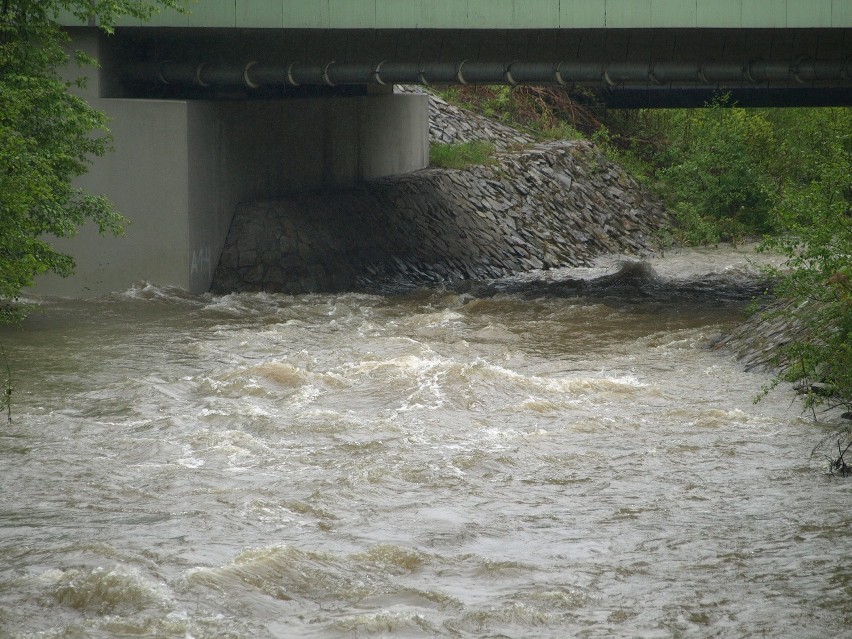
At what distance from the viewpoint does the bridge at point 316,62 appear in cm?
2067

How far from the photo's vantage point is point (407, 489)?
37.5ft

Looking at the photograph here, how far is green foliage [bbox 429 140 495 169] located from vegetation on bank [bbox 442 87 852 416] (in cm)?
429

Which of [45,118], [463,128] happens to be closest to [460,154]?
[463,128]

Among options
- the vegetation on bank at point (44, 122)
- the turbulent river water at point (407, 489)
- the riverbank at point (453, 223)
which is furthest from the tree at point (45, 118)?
the riverbank at point (453, 223)

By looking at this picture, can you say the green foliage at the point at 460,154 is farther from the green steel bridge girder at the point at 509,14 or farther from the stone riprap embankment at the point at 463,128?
the green steel bridge girder at the point at 509,14

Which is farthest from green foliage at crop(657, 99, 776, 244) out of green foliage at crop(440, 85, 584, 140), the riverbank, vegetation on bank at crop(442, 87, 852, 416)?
green foliage at crop(440, 85, 584, 140)

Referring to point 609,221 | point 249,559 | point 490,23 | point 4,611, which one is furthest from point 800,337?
point 609,221

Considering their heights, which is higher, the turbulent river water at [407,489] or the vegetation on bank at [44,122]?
the vegetation on bank at [44,122]

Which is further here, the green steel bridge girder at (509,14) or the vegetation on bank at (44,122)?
the green steel bridge girder at (509,14)

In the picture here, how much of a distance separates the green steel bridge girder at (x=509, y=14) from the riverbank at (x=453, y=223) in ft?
16.6

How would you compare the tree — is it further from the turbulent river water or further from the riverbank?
the riverbank

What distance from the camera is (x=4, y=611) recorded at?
27.5 feet

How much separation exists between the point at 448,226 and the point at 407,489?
19.4 m

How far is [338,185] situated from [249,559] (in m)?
21.4
